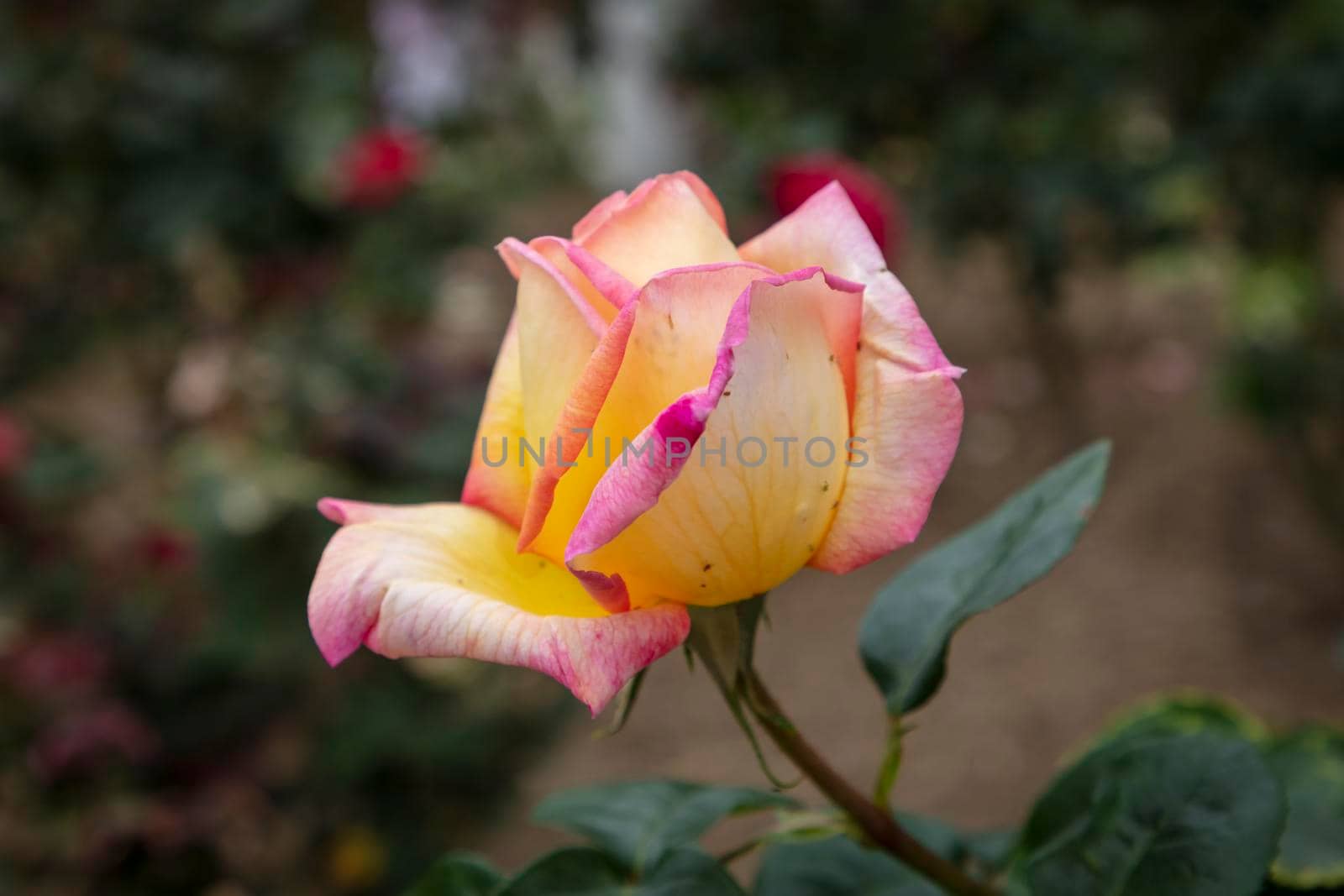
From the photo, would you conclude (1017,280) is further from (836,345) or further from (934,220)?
(836,345)

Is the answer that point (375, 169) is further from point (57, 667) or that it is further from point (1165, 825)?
point (1165, 825)

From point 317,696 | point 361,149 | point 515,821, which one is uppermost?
point 361,149

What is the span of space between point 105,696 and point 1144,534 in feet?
6.04

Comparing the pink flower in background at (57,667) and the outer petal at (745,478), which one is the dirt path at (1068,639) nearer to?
the pink flower in background at (57,667)

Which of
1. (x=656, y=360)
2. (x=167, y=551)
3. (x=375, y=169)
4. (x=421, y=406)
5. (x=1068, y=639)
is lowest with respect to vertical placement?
(x=1068, y=639)

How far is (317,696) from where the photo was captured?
1.65 m

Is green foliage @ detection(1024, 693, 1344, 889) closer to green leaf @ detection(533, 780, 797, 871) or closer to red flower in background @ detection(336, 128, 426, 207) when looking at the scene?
green leaf @ detection(533, 780, 797, 871)

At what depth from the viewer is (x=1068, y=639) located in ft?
6.51

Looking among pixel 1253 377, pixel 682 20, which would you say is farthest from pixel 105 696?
pixel 682 20

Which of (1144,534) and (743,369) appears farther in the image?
(1144,534)

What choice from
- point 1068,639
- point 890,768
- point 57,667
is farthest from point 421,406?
point 890,768

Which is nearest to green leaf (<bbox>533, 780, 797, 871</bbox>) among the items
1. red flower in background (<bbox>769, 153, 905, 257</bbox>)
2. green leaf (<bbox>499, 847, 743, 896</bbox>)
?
green leaf (<bbox>499, 847, 743, 896</bbox>)

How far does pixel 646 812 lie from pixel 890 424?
20cm

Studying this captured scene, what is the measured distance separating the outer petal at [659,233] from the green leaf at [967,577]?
6.5 inches
